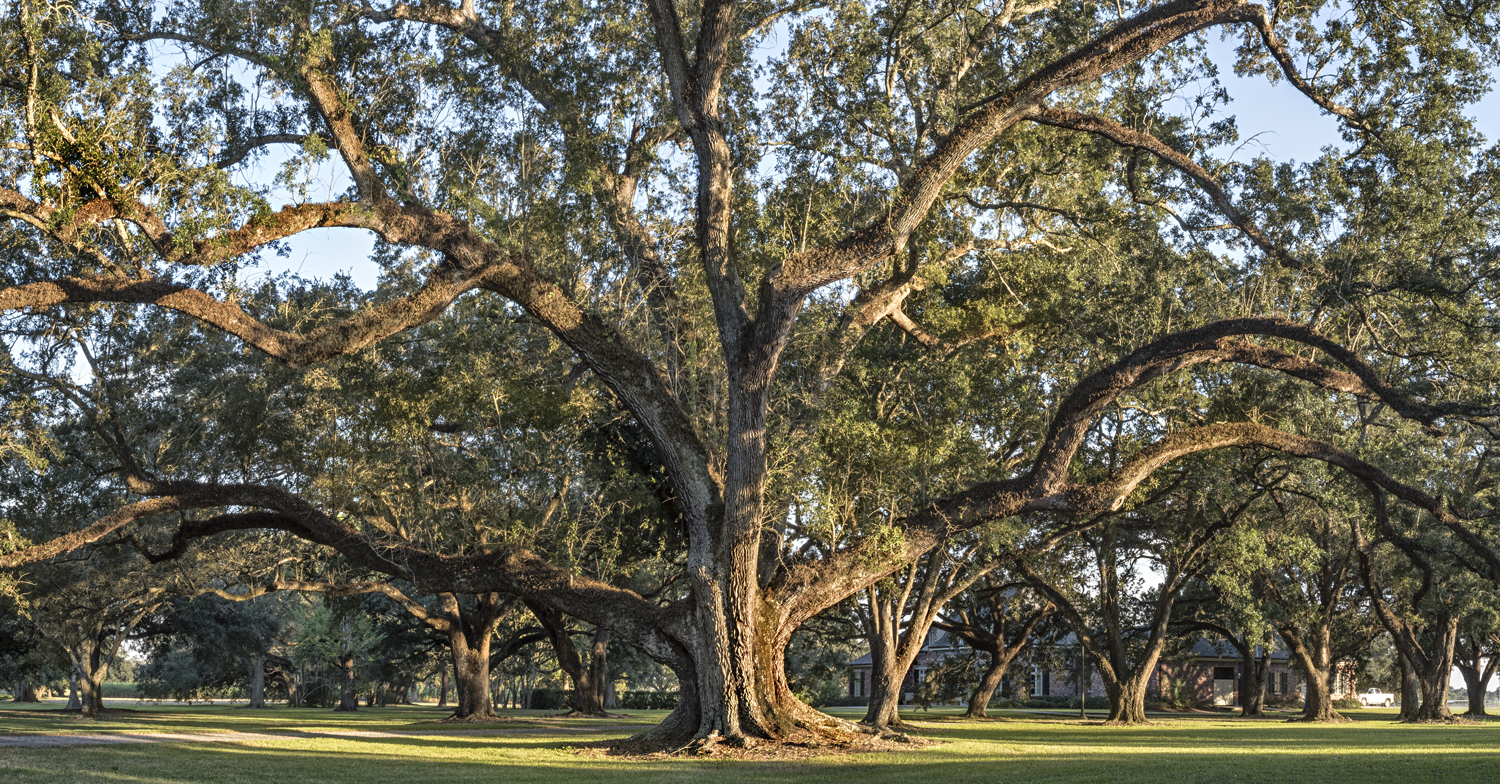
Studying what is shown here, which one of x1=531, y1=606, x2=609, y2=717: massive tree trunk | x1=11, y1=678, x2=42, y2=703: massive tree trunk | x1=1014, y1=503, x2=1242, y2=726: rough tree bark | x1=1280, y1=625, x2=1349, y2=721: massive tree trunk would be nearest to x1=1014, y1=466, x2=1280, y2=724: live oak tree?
x1=1014, y1=503, x2=1242, y2=726: rough tree bark

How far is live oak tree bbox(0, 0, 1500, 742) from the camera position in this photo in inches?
493

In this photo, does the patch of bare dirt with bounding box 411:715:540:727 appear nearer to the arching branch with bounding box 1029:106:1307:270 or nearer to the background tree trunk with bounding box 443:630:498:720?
the background tree trunk with bounding box 443:630:498:720

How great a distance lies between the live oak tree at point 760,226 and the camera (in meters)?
12.5

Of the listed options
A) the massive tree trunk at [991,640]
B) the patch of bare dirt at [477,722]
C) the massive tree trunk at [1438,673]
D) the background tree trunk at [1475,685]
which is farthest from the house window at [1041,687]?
the patch of bare dirt at [477,722]

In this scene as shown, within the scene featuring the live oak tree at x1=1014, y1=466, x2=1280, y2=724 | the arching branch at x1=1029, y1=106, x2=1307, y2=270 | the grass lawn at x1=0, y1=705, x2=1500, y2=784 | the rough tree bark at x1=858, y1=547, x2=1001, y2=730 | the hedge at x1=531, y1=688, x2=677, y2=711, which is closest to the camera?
the grass lawn at x1=0, y1=705, x2=1500, y2=784

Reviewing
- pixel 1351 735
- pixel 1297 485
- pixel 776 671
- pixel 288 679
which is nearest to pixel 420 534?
pixel 776 671

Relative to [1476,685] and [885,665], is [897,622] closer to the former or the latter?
[885,665]

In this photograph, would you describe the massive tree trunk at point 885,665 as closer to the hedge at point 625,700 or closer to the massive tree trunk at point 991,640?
the massive tree trunk at point 991,640

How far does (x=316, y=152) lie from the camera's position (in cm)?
1213

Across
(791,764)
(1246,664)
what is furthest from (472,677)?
(1246,664)

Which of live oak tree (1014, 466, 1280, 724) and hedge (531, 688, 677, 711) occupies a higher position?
live oak tree (1014, 466, 1280, 724)

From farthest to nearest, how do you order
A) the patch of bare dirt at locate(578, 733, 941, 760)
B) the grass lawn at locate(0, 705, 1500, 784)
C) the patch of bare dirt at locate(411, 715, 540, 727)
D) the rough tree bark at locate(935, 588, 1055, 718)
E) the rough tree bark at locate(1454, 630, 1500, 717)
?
the rough tree bark at locate(1454, 630, 1500, 717) < the rough tree bark at locate(935, 588, 1055, 718) < the patch of bare dirt at locate(411, 715, 540, 727) < the patch of bare dirt at locate(578, 733, 941, 760) < the grass lawn at locate(0, 705, 1500, 784)

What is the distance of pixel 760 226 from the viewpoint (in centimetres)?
1577

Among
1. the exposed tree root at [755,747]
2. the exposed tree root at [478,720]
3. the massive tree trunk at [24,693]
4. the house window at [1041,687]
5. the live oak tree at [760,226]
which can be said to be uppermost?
the live oak tree at [760,226]
